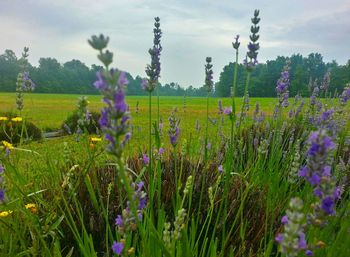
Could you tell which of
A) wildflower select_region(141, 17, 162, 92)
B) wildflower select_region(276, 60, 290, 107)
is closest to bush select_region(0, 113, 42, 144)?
wildflower select_region(141, 17, 162, 92)

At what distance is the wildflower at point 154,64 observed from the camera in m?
1.59

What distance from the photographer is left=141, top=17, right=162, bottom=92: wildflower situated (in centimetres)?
159

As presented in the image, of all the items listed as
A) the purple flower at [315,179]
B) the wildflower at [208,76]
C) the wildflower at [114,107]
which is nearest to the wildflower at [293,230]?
the purple flower at [315,179]

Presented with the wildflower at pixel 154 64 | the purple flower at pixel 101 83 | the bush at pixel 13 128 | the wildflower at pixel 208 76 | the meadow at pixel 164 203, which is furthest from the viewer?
the bush at pixel 13 128

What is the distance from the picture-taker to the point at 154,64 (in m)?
1.68

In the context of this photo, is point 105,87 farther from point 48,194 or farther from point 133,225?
point 48,194

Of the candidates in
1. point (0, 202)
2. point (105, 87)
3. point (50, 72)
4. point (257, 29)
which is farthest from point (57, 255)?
point (50, 72)

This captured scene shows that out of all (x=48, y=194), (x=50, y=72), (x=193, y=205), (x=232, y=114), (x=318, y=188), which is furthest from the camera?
(x=50, y=72)

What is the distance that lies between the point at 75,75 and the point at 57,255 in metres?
76.3

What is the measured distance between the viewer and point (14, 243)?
194cm

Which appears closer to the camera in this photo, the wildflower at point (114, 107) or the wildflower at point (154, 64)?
the wildflower at point (114, 107)

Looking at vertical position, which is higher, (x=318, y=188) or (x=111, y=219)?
(x=318, y=188)

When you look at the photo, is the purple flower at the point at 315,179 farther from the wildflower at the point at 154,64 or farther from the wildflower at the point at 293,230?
the wildflower at the point at 154,64

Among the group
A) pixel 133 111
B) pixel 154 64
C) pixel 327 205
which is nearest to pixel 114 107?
pixel 327 205
